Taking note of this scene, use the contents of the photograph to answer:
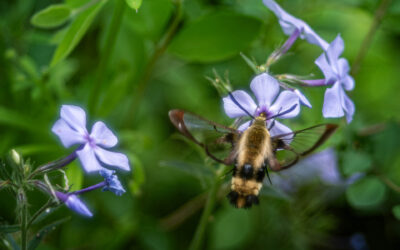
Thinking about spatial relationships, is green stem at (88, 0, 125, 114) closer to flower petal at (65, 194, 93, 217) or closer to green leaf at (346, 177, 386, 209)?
flower petal at (65, 194, 93, 217)

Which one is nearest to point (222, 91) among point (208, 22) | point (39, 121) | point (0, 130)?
point (208, 22)

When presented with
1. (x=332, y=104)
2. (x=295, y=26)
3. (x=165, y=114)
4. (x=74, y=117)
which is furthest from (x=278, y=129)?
(x=165, y=114)

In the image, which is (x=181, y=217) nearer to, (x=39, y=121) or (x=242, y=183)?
(x=39, y=121)

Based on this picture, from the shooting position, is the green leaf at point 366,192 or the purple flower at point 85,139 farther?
the green leaf at point 366,192

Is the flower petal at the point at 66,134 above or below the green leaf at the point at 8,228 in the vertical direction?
above

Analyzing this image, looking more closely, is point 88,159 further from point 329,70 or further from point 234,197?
point 329,70

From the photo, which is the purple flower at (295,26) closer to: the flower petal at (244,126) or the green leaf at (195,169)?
the flower petal at (244,126)

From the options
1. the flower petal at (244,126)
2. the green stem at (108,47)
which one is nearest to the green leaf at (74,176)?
the green stem at (108,47)
